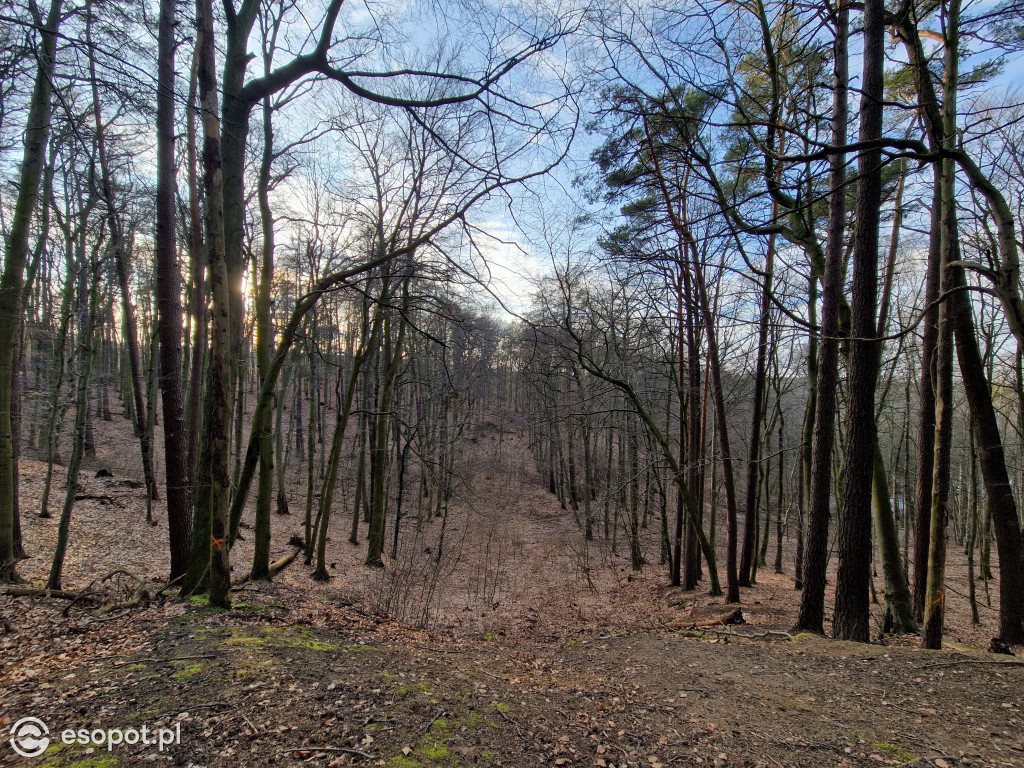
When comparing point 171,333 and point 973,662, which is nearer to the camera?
point 973,662

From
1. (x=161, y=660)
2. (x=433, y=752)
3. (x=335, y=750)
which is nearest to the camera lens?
(x=335, y=750)

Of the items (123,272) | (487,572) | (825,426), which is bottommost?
(487,572)

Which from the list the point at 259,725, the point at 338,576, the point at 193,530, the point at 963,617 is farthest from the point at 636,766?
the point at 963,617

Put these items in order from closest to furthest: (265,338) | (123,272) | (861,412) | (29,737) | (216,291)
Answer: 1. (29,737)
2. (216,291)
3. (861,412)
4. (265,338)
5. (123,272)

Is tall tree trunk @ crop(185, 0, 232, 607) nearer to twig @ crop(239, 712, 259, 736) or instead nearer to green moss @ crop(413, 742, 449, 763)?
twig @ crop(239, 712, 259, 736)

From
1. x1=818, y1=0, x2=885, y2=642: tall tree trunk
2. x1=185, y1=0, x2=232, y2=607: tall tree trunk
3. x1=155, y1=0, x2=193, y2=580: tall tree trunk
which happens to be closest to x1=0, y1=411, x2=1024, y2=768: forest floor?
x1=818, y1=0, x2=885, y2=642: tall tree trunk

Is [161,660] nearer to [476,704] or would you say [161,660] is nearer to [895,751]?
[476,704]

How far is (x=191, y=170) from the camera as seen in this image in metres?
7.86

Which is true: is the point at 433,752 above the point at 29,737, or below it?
below

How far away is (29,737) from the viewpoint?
2.51m

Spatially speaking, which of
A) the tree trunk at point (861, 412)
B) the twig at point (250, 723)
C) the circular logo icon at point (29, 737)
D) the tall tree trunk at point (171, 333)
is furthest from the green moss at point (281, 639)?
the tree trunk at point (861, 412)

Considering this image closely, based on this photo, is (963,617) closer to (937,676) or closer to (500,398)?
(937,676)

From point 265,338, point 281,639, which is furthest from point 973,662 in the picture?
point 265,338

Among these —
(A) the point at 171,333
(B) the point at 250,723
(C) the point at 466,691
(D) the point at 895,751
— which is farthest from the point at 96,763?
(A) the point at 171,333
